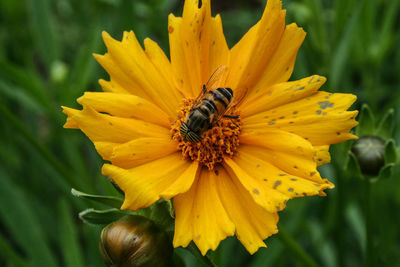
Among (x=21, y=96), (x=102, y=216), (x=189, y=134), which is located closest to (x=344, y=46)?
(x=189, y=134)

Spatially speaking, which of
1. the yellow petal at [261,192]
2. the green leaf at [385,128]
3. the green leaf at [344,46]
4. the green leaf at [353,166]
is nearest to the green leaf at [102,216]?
the yellow petal at [261,192]

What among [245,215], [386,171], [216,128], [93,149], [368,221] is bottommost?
[368,221]

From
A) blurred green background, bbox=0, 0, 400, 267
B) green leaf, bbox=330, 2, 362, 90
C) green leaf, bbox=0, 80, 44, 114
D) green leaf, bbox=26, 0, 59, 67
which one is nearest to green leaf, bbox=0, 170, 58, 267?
blurred green background, bbox=0, 0, 400, 267

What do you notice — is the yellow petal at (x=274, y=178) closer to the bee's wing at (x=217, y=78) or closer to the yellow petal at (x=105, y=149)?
the bee's wing at (x=217, y=78)

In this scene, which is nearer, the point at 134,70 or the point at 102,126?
the point at 102,126

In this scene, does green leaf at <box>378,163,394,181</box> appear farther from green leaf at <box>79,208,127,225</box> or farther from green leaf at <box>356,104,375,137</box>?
green leaf at <box>79,208,127,225</box>

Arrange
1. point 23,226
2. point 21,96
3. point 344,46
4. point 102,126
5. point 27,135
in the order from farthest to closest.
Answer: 1. point 21,96
2. point 23,226
3. point 344,46
4. point 27,135
5. point 102,126

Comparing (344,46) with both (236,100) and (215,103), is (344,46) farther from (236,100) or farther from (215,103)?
(215,103)
